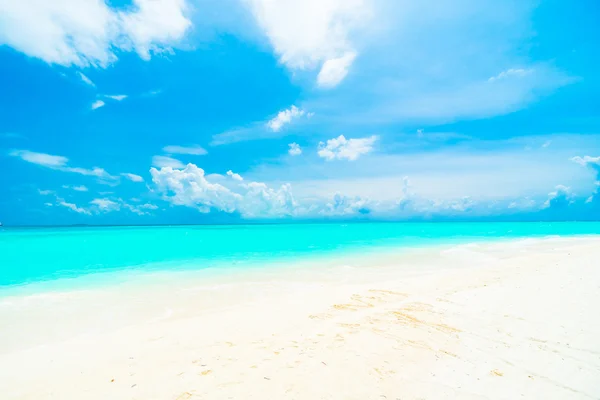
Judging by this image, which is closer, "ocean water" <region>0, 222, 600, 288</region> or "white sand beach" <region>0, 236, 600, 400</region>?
"white sand beach" <region>0, 236, 600, 400</region>

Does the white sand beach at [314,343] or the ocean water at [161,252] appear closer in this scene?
the white sand beach at [314,343]

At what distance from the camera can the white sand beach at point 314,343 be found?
507 cm

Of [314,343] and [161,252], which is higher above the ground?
[314,343]

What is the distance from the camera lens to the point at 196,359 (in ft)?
20.0

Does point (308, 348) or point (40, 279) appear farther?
point (40, 279)

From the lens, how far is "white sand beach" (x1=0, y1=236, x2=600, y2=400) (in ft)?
16.6

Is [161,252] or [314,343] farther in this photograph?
[161,252]

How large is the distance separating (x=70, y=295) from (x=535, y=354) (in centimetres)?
1721

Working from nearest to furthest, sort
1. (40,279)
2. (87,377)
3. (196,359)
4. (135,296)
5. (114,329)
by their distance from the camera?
(87,377)
(196,359)
(114,329)
(135,296)
(40,279)

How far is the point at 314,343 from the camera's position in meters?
6.70

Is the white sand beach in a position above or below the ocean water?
above

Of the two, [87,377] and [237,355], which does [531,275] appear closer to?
[237,355]

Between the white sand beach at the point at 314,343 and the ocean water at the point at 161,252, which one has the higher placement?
the white sand beach at the point at 314,343

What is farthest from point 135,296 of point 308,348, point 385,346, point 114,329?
point 385,346
